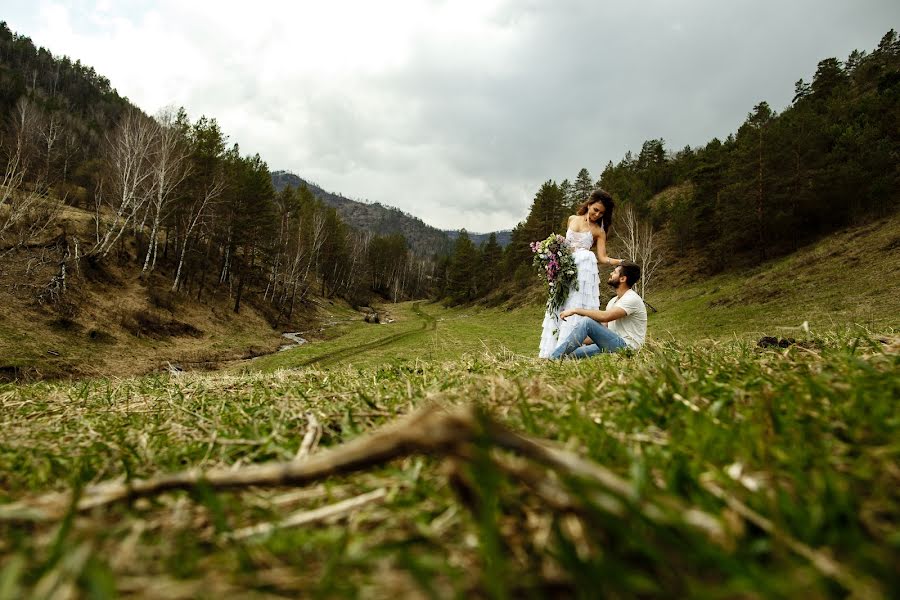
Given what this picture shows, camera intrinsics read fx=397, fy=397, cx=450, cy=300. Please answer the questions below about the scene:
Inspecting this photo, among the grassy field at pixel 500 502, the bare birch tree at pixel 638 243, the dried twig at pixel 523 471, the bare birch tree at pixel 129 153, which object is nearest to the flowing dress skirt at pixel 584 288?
the grassy field at pixel 500 502

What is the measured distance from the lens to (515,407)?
1.82 m

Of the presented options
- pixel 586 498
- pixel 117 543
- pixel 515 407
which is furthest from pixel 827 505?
pixel 117 543

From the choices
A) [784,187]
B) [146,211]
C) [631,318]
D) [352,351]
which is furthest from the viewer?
[784,187]

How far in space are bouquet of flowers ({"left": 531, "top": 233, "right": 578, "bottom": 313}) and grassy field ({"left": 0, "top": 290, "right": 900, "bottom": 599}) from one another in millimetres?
7388

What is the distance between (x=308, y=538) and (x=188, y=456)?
1.06m

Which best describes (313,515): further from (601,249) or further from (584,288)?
(601,249)


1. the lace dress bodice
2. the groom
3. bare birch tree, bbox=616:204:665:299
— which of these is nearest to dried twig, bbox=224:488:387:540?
the groom

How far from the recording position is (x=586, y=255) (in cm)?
891

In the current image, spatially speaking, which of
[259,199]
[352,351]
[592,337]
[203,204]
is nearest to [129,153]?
[203,204]

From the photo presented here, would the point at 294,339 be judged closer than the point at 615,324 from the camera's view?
No

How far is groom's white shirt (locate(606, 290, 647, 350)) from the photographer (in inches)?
267

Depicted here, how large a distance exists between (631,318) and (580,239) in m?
2.75

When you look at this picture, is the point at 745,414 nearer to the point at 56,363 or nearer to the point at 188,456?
the point at 188,456

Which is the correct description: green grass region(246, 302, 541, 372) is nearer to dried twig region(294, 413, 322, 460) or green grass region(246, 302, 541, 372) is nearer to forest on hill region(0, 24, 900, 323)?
forest on hill region(0, 24, 900, 323)
